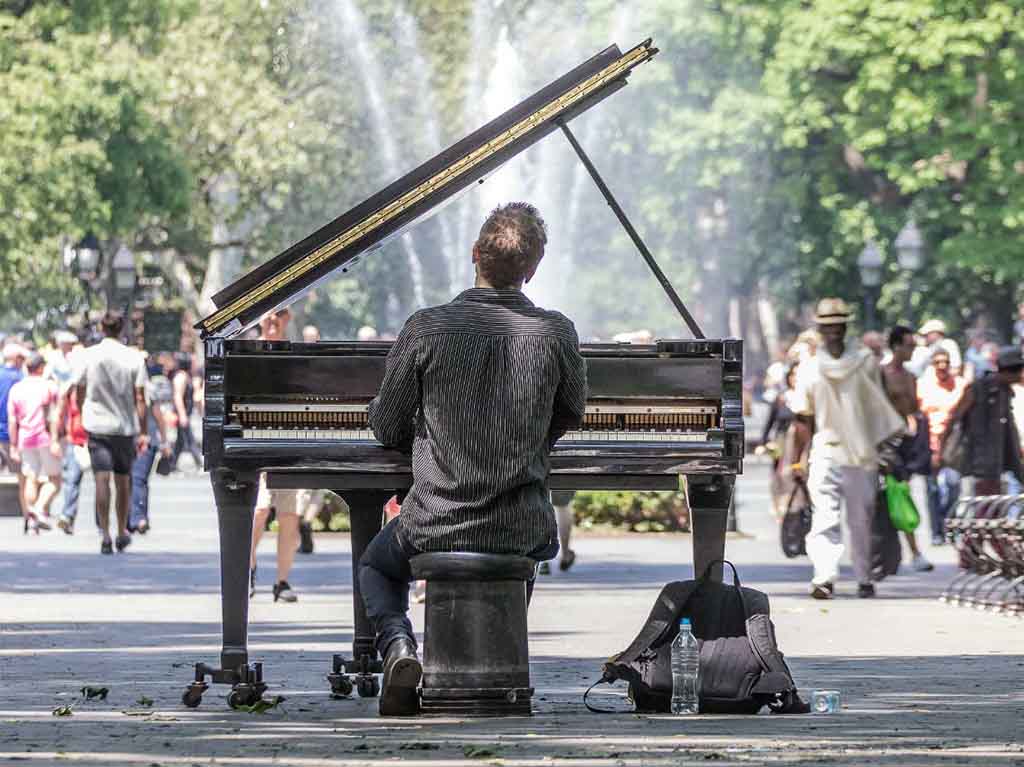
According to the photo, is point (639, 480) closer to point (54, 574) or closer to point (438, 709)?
point (438, 709)

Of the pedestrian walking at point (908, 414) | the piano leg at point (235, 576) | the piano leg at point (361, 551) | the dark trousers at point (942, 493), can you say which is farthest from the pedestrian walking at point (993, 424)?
the piano leg at point (235, 576)

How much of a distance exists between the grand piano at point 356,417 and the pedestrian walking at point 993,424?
9.00m

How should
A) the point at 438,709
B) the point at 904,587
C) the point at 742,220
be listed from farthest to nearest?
the point at 742,220 → the point at 904,587 → the point at 438,709

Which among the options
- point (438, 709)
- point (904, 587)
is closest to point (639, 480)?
point (438, 709)

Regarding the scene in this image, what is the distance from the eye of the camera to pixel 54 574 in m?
19.8

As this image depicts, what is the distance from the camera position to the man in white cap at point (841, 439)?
58.9ft

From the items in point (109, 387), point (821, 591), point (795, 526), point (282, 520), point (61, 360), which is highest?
point (61, 360)

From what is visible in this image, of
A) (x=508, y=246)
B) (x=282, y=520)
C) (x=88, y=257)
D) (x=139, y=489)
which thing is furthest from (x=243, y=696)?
(x=88, y=257)

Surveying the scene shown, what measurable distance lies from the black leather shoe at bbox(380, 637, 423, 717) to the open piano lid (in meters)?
1.71

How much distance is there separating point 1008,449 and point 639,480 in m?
9.66

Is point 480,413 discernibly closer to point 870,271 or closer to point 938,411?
point 938,411

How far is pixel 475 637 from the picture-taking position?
9.62 m

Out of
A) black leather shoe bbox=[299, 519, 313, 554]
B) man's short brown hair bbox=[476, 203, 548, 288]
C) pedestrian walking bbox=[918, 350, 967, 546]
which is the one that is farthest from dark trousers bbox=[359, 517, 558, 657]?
pedestrian walking bbox=[918, 350, 967, 546]

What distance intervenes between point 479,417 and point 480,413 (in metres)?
0.01
